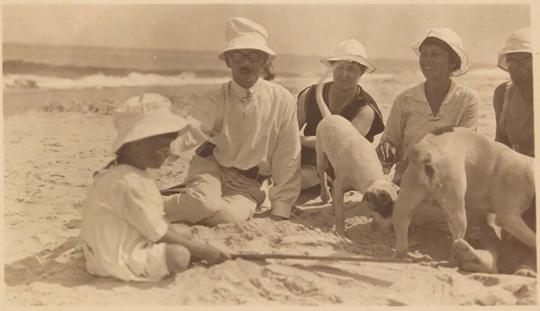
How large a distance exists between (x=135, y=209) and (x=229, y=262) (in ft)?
1.80

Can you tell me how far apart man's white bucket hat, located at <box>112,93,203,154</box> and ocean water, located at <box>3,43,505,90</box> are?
1.25 metres

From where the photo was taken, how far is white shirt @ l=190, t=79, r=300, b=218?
385 cm

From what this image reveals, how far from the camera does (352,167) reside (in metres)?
Result: 3.76

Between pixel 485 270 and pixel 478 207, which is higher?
pixel 478 207

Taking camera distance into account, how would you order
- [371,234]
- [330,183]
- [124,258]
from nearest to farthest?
[124,258] < [371,234] < [330,183]

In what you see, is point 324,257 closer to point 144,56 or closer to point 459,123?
point 459,123

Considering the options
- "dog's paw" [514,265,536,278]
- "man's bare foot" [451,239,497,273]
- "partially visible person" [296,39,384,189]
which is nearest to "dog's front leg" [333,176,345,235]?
"partially visible person" [296,39,384,189]

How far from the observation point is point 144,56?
4652 millimetres

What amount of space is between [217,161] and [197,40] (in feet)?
3.49

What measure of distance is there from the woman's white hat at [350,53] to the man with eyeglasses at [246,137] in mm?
577

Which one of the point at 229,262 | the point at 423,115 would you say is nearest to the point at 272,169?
the point at 229,262

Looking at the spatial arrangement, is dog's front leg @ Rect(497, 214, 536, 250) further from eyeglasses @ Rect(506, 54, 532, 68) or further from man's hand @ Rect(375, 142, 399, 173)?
eyeglasses @ Rect(506, 54, 532, 68)

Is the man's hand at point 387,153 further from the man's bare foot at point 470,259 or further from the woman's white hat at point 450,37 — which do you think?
the man's bare foot at point 470,259

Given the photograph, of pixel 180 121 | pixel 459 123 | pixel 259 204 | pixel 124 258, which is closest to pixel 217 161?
pixel 259 204
